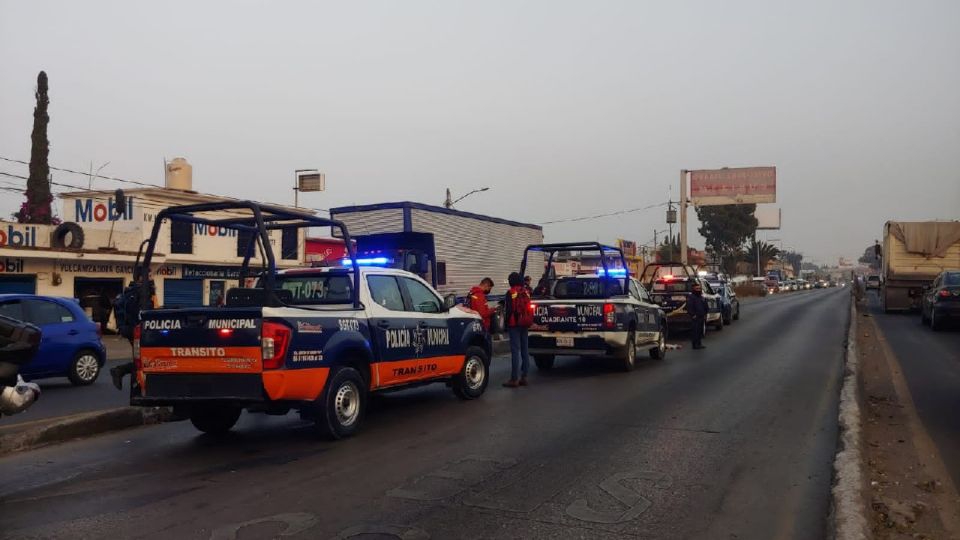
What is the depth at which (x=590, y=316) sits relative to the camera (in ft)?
43.6

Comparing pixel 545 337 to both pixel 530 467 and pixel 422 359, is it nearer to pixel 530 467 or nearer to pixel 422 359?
pixel 422 359

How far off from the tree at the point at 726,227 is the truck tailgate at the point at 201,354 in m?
81.2

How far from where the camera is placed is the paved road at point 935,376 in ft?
25.6

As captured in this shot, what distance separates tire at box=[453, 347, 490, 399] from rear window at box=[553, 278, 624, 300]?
11.2 ft

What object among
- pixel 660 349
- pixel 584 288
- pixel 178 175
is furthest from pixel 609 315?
pixel 178 175

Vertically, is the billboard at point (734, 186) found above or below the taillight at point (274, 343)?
above

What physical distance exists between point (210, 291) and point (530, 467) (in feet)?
94.2

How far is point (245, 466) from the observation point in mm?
6832

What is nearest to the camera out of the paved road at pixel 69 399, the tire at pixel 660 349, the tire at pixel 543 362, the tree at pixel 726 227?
the paved road at pixel 69 399

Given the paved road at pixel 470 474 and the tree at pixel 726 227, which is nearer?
the paved road at pixel 470 474

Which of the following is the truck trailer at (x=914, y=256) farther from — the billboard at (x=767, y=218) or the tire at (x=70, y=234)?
the billboard at (x=767, y=218)

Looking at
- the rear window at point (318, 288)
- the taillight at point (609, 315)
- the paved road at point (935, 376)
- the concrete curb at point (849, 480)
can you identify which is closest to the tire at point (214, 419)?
the rear window at point (318, 288)

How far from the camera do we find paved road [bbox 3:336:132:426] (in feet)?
31.4

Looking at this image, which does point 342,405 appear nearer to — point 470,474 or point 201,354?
point 201,354
